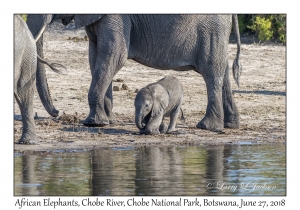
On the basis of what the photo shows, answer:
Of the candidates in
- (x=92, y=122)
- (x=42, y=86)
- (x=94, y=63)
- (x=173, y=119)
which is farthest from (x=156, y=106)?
(x=42, y=86)

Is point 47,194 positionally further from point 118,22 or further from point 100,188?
point 118,22

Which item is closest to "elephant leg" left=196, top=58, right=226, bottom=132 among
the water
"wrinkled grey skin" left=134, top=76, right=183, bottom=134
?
"wrinkled grey skin" left=134, top=76, right=183, bottom=134

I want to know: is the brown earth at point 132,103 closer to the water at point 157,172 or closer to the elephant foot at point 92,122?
the elephant foot at point 92,122

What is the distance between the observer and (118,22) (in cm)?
1276

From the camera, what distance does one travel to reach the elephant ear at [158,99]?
12.5 meters

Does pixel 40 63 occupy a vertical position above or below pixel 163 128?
above

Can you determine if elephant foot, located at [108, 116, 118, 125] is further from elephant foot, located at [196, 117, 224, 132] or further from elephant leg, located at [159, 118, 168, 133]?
elephant foot, located at [196, 117, 224, 132]

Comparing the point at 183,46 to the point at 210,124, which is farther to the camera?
the point at 183,46

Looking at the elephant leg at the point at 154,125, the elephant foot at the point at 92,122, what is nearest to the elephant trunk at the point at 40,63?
the elephant foot at the point at 92,122

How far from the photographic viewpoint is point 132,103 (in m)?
14.5

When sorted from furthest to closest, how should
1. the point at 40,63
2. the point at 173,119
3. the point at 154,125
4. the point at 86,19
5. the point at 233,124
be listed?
the point at 233,124, the point at 40,63, the point at 173,119, the point at 86,19, the point at 154,125

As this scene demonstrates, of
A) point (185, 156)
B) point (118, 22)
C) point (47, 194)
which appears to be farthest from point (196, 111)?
point (47, 194)

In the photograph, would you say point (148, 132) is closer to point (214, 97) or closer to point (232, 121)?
point (214, 97)

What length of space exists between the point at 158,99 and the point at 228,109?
4.72ft
